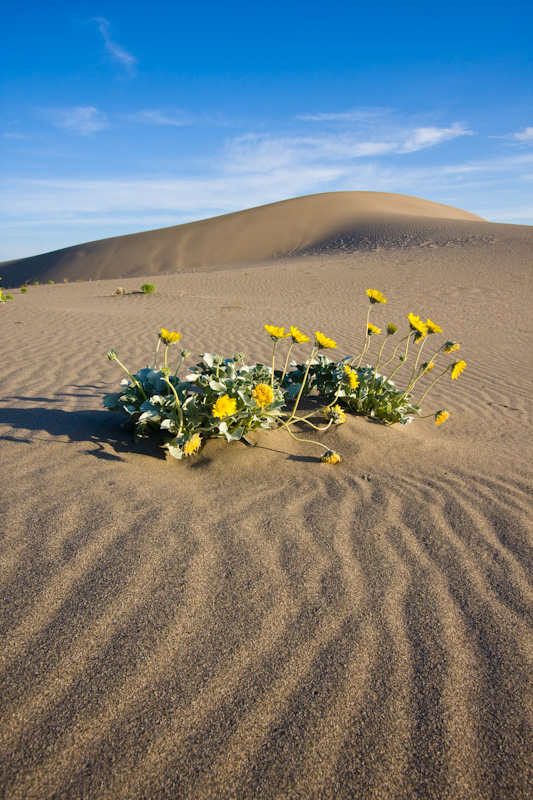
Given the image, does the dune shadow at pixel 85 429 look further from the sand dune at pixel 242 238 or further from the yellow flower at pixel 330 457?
the sand dune at pixel 242 238

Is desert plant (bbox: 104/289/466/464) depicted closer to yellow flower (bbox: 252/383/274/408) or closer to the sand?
yellow flower (bbox: 252/383/274/408)

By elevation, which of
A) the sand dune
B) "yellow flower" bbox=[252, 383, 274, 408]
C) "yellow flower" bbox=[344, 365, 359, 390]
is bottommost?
"yellow flower" bbox=[344, 365, 359, 390]

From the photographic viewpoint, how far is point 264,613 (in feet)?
5.80

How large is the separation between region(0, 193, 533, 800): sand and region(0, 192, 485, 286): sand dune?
25.6 metres

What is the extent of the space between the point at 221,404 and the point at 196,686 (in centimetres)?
140

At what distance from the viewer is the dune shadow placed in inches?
118

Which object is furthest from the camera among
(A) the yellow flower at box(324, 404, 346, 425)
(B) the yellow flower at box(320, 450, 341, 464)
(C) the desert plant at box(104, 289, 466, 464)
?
(A) the yellow flower at box(324, 404, 346, 425)

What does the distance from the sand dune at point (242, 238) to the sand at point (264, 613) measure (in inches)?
1007

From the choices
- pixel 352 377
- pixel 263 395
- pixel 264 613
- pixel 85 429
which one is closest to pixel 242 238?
pixel 352 377

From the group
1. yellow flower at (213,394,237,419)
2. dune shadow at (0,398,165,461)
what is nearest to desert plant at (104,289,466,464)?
yellow flower at (213,394,237,419)

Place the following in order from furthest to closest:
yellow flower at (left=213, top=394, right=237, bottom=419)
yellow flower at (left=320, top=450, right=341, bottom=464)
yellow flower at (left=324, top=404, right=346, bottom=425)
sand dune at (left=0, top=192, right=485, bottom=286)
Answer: sand dune at (left=0, top=192, right=485, bottom=286)
yellow flower at (left=324, top=404, right=346, bottom=425)
yellow flower at (left=320, top=450, right=341, bottom=464)
yellow flower at (left=213, top=394, right=237, bottom=419)

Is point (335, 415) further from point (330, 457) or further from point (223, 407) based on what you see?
point (223, 407)

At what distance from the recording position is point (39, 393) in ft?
13.8

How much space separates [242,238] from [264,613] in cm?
3749
